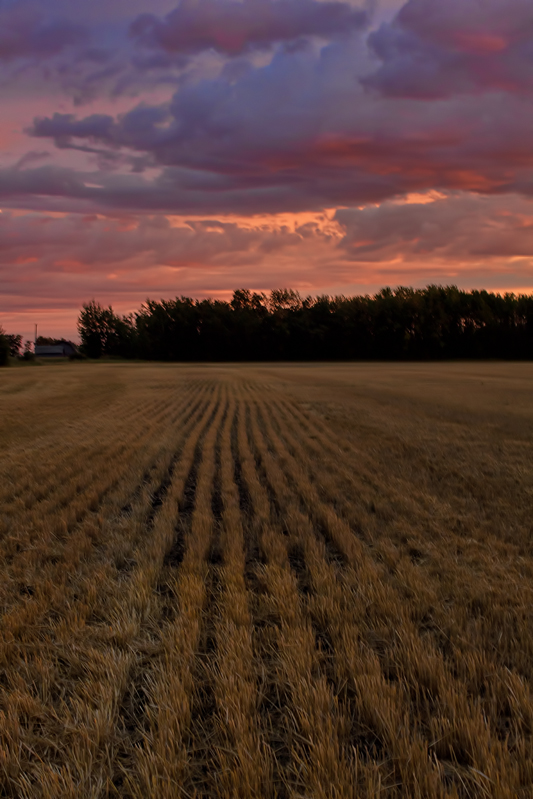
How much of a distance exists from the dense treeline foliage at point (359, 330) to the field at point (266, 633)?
92.8 metres

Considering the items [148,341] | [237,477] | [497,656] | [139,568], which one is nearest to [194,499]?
[237,477]

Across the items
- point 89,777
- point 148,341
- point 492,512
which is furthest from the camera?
point 148,341

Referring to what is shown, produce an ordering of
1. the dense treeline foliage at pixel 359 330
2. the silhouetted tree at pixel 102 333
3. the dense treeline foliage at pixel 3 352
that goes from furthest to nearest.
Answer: the silhouetted tree at pixel 102 333, the dense treeline foliage at pixel 359 330, the dense treeline foliage at pixel 3 352

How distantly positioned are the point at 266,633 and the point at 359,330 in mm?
99569

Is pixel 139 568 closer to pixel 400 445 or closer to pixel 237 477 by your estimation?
pixel 237 477

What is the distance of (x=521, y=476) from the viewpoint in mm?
8805

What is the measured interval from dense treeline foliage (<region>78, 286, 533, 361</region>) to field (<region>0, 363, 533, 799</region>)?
92.8 meters

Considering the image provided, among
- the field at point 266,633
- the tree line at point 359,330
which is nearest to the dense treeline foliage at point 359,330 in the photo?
the tree line at point 359,330

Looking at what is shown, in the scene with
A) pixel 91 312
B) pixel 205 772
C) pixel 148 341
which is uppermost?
pixel 91 312

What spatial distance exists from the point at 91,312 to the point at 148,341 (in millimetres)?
29122

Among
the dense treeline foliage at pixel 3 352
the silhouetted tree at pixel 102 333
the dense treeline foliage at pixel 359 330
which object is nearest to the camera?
the dense treeline foliage at pixel 3 352

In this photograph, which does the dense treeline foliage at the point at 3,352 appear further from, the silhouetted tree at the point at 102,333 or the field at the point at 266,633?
the field at the point at 266,633

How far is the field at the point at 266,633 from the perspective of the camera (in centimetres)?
249

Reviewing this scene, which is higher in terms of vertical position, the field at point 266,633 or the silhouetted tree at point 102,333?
the silhouetted tree at point 102,333
